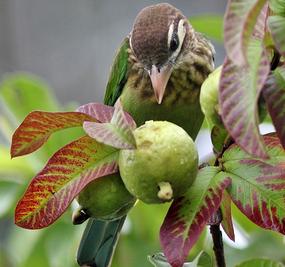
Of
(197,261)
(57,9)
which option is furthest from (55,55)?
(197,261)

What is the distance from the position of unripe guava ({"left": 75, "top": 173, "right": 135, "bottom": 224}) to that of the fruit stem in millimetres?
82

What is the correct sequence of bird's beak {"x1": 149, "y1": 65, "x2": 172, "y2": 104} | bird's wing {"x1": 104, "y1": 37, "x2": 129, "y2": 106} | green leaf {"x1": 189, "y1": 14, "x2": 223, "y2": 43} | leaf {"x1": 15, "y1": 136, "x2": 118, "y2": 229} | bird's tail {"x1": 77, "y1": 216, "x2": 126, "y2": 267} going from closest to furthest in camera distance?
leaf {"x1": 15, "y1": 136, "x2": 118, "y2": 229}, bird's tail {"x1": 77, "y1": 216, "x2": 126, "y2": 267}, bird's beak {"x1": 149, "y1": 65, "x2": 172, "y2": 104}, bird's wing {"x1": 104, "y1": 37, "x2": 129, "y2": 106}, green leaf {"x1": 189, "y1": 14, "x2": 223, "y2": 43}

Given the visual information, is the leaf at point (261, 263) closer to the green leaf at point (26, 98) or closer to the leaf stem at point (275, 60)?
the leaf stem at point (275, 60)

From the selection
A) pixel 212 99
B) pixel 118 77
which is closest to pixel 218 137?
pixel 212 99

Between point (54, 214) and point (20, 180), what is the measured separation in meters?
1.10

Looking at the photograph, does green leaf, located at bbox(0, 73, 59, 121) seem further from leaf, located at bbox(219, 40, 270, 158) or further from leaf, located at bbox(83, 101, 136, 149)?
leaf, located at bbox(219, 40, 270, 158)

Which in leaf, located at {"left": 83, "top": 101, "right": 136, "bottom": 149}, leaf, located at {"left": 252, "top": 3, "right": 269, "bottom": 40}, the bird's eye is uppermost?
leaf, located at {"left": 252, "top": 3, "right": 269, "bottom": 40}

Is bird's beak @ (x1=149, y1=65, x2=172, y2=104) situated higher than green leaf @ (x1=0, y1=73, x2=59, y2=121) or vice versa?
bird's beak @ (x1=149, y1=65, x2=172, y2=104)

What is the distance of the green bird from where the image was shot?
69.1 inches

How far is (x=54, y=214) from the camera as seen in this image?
96cm

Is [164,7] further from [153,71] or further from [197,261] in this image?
[197,261]

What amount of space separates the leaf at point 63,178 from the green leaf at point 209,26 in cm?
113

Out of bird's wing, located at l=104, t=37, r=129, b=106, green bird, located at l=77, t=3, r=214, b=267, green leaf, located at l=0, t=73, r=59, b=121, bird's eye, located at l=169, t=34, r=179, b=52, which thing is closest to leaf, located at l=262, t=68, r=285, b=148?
green bird, located at l=77, t=3, r=214, b=267

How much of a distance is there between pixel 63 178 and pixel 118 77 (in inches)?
39.8
